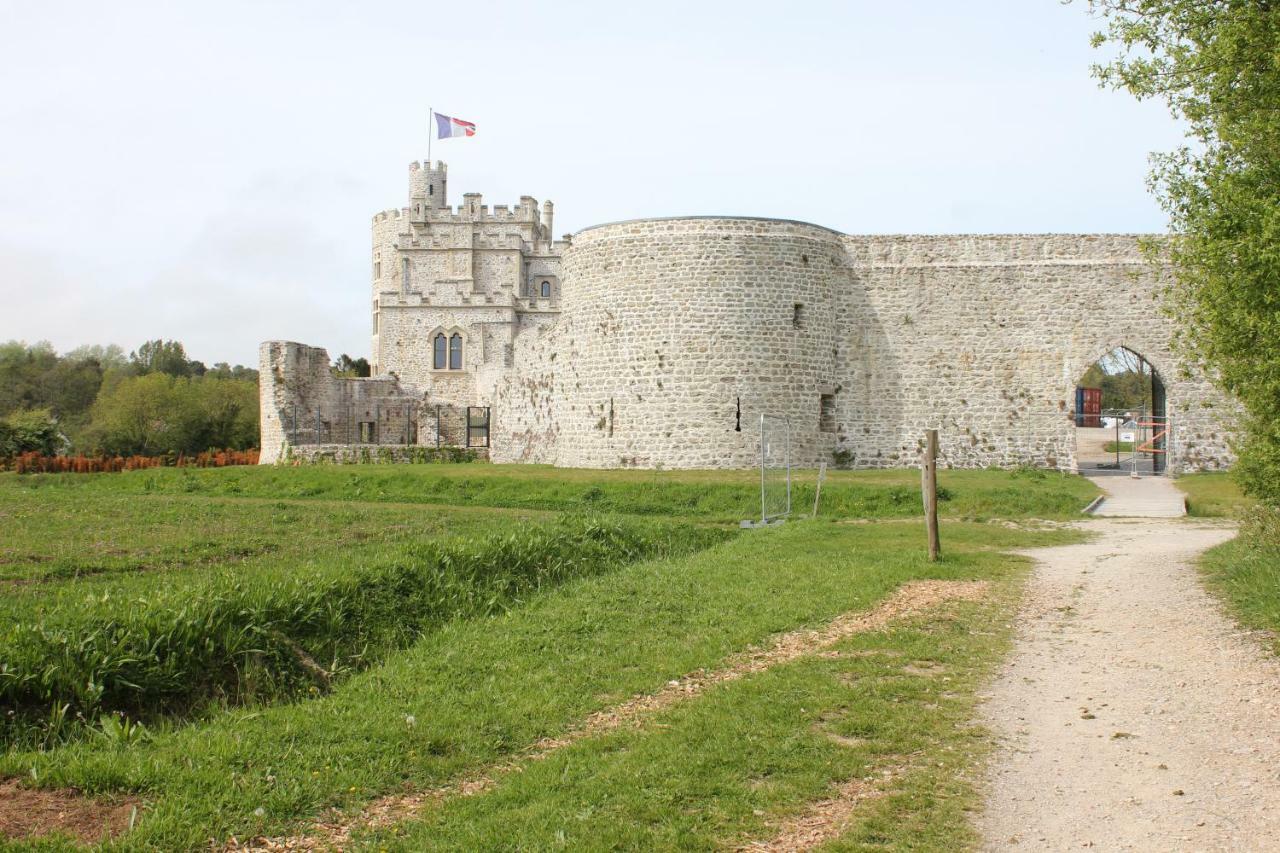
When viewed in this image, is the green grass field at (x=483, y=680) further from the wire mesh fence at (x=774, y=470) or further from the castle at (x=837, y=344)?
the castle at (x=837, y=344)

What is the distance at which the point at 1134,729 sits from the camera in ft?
22.7

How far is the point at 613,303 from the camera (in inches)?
1105

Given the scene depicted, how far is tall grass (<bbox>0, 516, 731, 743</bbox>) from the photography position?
23.6ft

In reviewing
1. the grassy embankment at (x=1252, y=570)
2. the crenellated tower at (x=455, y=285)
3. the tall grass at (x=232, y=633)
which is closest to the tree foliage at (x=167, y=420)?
the crenellated tower at (x=455, y=285)

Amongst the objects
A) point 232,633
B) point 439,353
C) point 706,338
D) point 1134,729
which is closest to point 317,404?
point 439,353

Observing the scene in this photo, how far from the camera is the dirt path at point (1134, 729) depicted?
5328 millimetres

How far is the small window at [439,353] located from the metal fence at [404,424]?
10.5ft

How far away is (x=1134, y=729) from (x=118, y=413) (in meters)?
53.7

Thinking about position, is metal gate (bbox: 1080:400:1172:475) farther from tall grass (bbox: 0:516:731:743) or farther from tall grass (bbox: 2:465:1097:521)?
tall grass (bbox: 0:516:731:743)

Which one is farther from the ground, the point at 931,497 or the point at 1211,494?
the point at 931,497

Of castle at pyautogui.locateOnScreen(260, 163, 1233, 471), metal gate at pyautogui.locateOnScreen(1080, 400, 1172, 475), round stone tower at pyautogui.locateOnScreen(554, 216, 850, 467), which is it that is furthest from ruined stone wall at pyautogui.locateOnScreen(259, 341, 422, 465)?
metal gate at pyautogui.locateOnScreen(1080, 400, 1172, 475)

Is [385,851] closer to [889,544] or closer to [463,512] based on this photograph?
[889,544]

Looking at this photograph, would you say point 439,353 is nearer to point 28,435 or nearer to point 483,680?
point 28,435

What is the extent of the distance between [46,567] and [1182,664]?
11.1 meters
